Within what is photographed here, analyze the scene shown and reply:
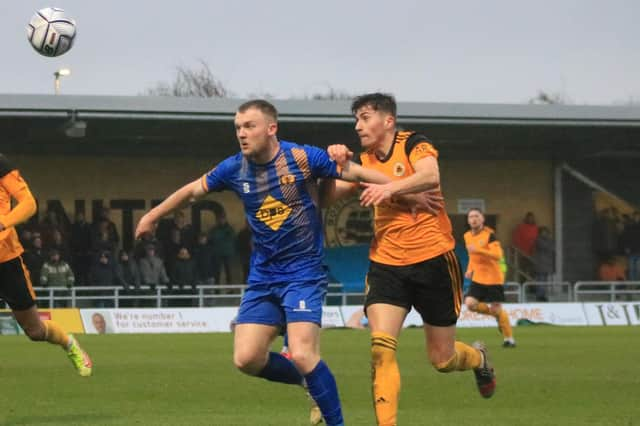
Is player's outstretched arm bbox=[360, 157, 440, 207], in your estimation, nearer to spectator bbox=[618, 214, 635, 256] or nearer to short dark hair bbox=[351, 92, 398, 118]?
short dark hair bbox=[351, 92, 398, 118]

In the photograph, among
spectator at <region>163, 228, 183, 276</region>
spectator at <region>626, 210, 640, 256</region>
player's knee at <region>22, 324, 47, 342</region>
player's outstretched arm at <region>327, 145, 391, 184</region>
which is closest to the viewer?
player's outstretched arm at <region>327, 145, 391, 184</region>

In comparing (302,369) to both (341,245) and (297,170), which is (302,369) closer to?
(297,170)

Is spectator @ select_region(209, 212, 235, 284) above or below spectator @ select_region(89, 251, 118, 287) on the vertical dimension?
above

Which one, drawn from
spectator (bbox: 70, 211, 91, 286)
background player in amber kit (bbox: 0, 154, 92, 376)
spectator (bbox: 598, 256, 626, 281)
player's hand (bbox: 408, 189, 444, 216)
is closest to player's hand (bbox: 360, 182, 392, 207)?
player's hand (bbox: 408, 189, 444, 216)

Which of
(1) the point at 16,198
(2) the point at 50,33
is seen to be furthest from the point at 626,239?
(1) the point at 16,198

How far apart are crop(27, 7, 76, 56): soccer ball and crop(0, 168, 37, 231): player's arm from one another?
253 inches

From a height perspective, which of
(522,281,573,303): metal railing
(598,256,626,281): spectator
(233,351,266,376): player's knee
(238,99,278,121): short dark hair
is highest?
(238,99,278,121): short dark hair

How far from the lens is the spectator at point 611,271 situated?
34.5 m

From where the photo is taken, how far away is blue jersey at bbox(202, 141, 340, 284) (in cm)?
840

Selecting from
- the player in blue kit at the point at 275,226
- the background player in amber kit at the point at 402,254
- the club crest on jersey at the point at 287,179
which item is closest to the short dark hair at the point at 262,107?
the player in blue kit at the point at 275,226

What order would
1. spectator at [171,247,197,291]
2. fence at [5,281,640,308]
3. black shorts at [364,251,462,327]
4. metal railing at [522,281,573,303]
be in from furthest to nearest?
metal railing at [522,281,573,303] → spectator at [171,247,197,291] → fence at [5,281,640,308] → black shorts at [364,251,462,327]

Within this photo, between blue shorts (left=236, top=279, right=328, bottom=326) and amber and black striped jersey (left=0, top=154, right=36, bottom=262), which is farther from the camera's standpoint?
amber and black striped jersey (left=0, top=154, right=36, bottom=262)

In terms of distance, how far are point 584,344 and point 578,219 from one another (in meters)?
15.6

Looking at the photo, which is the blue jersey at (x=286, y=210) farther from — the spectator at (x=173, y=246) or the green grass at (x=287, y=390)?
the spectator at (x=173, y=246)
